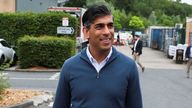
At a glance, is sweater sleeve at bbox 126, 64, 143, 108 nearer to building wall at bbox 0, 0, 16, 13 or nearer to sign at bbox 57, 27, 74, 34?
sign at bbox 57, 27, 74, 34

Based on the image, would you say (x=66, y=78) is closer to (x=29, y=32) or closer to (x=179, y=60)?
(x=29, y=32)

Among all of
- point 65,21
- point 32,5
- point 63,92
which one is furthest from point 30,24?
point 63,92

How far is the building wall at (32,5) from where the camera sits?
44125mm

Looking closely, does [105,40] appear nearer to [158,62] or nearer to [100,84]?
[100,84]

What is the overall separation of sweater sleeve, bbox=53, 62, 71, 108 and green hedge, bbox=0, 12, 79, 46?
23557 mm

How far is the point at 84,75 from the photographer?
142 inches

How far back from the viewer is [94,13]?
3.65 meters

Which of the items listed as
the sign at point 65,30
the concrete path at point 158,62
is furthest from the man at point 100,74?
the concrete path at point 158,62

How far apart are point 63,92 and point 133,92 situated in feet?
1.61

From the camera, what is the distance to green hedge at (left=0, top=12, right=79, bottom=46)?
27672 mm

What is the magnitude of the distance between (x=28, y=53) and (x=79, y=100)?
20.9m

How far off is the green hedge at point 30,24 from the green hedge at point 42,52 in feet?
10.3

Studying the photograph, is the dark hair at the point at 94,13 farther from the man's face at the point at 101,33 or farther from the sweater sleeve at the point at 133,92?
the sweater sleeve at the point at 133,92

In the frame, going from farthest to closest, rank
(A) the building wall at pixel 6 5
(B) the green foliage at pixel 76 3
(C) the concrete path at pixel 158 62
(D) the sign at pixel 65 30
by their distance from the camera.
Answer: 1. (B) the green foliage at pixel 76 3
2. (A) the building wall at pixel 6 5
3. (C) the concrete path at pixel 158 62
4. (D) the sign at pixel 65 30
